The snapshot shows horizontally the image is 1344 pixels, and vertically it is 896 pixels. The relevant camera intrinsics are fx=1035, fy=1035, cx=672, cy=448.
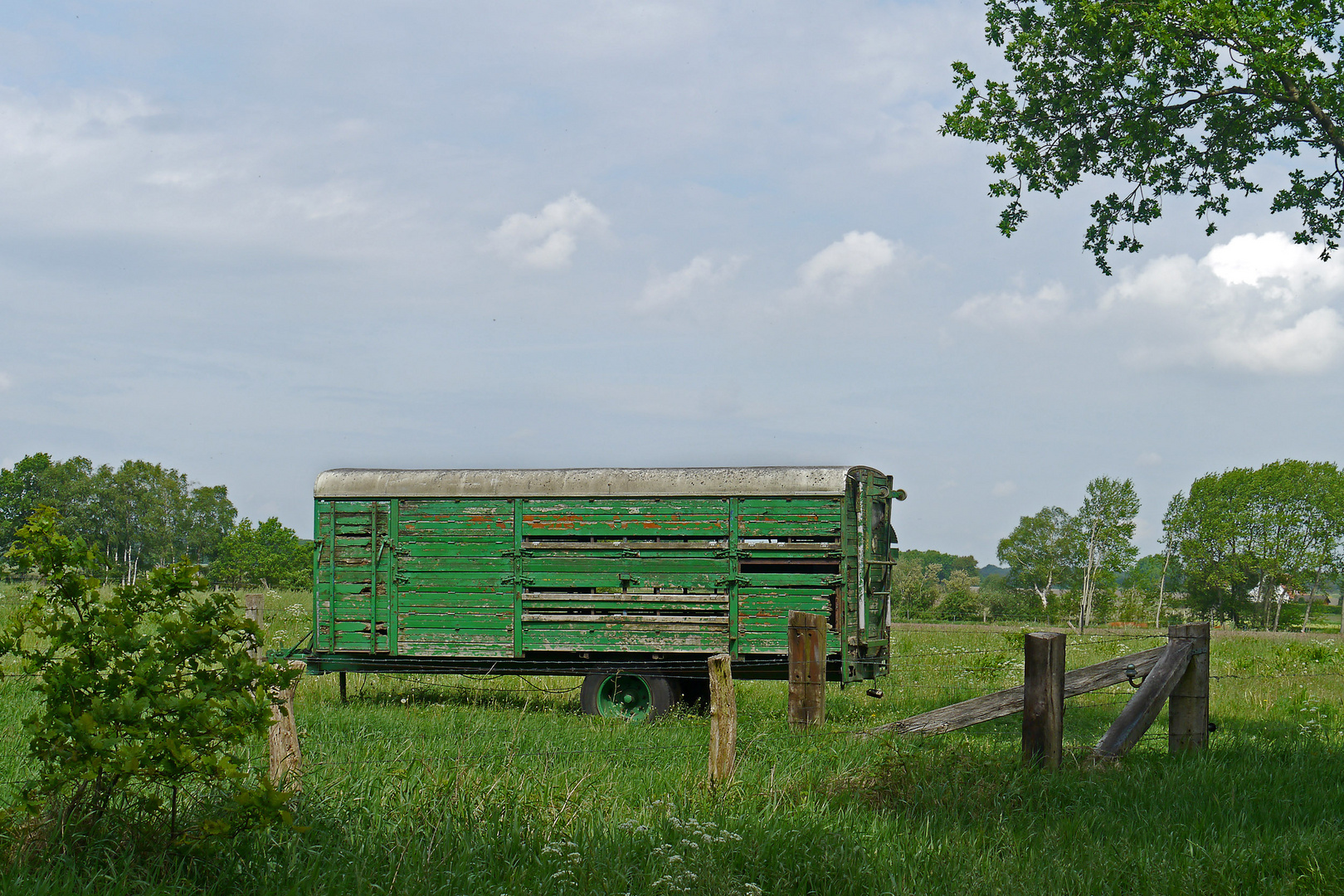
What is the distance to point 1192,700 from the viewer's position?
25.4 feet

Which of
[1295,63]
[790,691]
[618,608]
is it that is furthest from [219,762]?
[1295,63]

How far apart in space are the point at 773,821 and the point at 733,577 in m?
6.14

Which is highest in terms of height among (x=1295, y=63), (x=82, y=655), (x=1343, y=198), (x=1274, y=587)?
(x=1295, y=63)

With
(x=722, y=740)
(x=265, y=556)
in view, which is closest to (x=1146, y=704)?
(x=722, y=740)

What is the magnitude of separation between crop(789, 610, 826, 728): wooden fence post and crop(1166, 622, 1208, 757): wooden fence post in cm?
286

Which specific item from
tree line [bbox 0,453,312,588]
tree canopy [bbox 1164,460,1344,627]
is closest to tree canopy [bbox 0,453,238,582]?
tree line [bbox 0,453,312,588]

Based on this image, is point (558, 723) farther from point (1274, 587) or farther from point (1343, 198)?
point (1274, 587)

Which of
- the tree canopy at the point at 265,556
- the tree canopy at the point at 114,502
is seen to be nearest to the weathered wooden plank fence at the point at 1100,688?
the tree canopy at the point at 265,556

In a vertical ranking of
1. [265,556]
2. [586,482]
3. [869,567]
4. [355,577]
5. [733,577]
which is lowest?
[265,556]

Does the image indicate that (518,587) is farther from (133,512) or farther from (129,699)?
(133,512)

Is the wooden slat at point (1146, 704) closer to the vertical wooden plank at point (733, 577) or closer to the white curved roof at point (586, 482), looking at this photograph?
the white curved roof at point (586, 482)

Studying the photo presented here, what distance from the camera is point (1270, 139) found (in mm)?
14609

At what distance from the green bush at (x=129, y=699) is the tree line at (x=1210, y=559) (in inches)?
2159

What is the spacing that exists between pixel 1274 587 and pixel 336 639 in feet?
217
